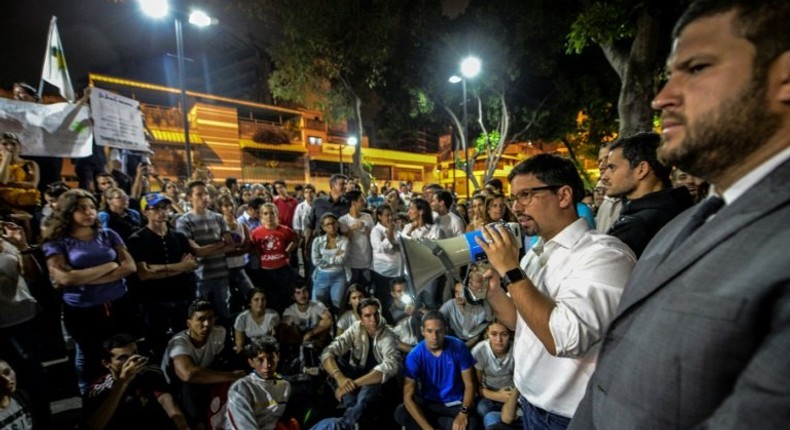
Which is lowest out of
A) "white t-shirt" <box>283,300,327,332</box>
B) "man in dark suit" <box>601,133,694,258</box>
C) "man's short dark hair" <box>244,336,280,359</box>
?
"white t-shirt" <box>283,300,327,332</box>

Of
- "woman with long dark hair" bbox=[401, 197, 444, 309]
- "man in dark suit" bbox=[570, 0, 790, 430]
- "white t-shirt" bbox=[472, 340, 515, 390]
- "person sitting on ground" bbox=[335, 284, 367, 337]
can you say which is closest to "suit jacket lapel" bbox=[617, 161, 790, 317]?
"man in dark suit" bbox=[570, 0, 790, 430]

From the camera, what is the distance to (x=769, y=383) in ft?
2.33

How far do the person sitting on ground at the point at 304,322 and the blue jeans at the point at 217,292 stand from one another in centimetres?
86

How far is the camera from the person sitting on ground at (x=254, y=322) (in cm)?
502

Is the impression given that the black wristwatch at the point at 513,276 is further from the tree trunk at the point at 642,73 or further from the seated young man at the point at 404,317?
the tree trunk at the point at 642,73

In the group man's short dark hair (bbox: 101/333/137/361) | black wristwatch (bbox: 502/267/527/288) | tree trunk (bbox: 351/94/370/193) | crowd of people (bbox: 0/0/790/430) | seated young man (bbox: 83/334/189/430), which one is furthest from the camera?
tree trunk (bbox: 351/94/370/193)

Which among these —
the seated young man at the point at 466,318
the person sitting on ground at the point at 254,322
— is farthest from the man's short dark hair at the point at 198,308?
the seated young man at the point at 466,318

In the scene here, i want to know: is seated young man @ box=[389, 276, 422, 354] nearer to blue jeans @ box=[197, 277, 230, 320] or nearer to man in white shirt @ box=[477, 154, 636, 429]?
blue jeans @ box=[197, 277, 230, 320]

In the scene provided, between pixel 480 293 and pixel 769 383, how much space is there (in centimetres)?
269

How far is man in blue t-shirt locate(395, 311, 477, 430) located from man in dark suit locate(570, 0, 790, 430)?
3275mm

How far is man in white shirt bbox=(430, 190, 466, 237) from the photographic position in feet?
20.8

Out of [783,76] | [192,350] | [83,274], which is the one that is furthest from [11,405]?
[783,76]

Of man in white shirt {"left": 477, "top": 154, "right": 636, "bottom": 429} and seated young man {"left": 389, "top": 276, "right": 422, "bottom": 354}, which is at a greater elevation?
man in white shirt {"left": 477, "top": 154, "right": 636, "bottom": 429}

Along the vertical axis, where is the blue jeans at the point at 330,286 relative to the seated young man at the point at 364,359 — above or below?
above
